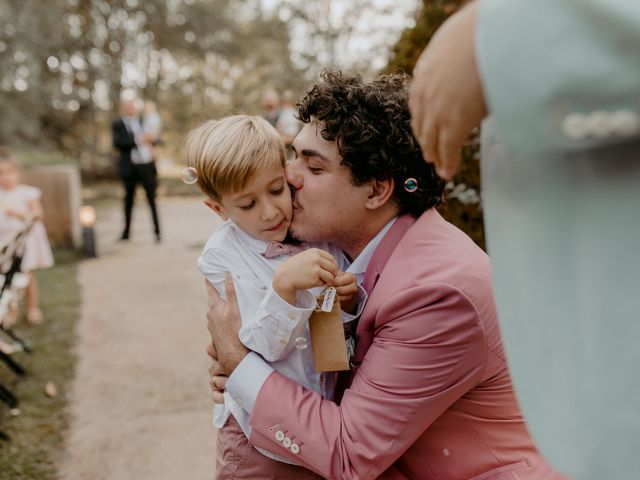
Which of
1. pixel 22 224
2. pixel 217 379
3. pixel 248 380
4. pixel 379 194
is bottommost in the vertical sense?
pixel 22 224

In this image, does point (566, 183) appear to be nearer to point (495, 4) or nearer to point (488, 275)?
point (495, 4)

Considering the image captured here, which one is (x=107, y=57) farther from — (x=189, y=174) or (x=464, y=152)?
(x=189, y=174)

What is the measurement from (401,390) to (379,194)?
2.41 feet

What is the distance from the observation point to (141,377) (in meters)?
5.32

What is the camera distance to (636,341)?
0.83 meters

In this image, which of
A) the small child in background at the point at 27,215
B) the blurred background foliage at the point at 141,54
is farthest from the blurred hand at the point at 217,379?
the blurred background foliage at the point at 141,54

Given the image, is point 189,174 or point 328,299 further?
point 189,174

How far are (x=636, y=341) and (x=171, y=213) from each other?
15497 mm

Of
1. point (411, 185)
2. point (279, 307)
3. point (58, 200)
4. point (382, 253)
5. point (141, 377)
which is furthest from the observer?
point (58, 200)

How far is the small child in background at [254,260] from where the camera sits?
189 centimetres

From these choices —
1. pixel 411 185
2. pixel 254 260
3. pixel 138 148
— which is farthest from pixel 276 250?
pixel 138 148

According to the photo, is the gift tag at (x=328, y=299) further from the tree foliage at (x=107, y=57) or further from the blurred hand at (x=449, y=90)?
the tree foliage at (x=107, y=57)

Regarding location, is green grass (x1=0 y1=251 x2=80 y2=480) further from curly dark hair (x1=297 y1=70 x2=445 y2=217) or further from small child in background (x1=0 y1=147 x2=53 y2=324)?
curly dark hair (x1=297 y1=70 x2=445 y2=217)

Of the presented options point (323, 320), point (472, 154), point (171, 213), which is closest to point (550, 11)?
point (323, 320)
